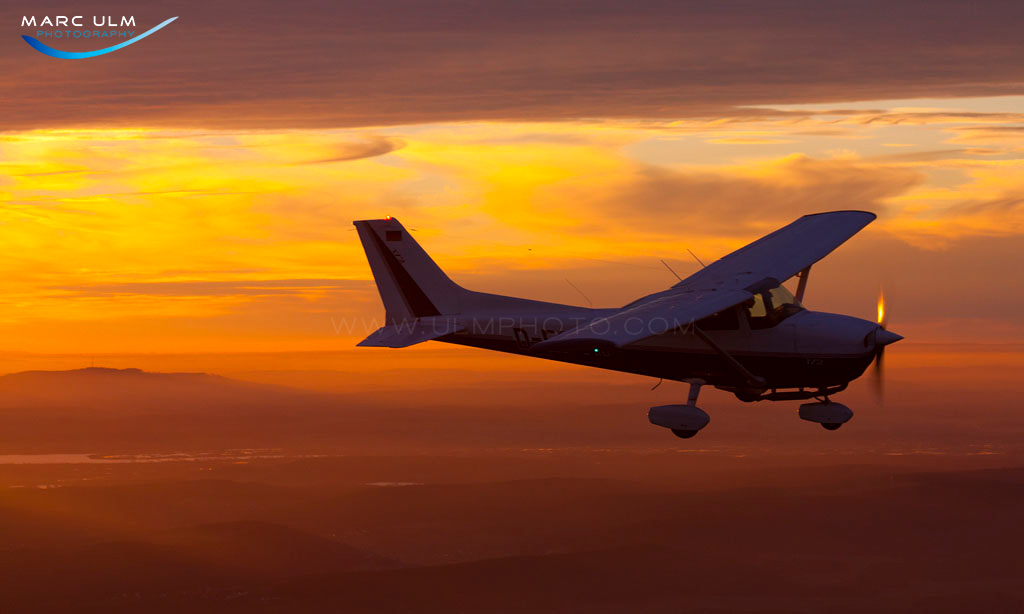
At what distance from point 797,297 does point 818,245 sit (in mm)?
1846

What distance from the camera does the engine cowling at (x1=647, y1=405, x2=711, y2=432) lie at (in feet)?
85.0

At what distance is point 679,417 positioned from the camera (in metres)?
26.0

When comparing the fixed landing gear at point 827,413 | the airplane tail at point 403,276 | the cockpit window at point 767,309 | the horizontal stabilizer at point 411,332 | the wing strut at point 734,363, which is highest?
the airplane tail at point 403,276

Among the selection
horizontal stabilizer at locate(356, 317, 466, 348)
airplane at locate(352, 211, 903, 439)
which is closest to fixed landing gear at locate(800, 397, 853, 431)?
airplane at locate(352, 211, 903, 439)

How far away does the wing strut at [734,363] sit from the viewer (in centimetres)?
2633

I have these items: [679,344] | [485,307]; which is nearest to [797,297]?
[679,344]

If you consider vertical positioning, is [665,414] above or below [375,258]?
below

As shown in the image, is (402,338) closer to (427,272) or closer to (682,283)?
(427,272)

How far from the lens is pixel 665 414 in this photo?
26.1m

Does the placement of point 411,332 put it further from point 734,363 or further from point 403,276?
point 734,363

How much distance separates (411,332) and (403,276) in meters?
1.88

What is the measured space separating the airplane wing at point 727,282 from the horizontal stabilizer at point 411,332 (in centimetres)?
529

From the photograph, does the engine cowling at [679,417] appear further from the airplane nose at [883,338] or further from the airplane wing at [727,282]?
the airplane nose at [883,338]

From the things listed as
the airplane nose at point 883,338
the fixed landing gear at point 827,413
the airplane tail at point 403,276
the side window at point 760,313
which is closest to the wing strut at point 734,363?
the side window at point 760,313
